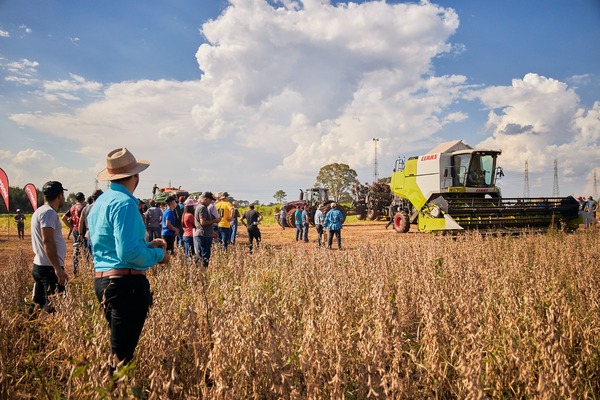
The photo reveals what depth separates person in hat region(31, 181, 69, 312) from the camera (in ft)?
12.1

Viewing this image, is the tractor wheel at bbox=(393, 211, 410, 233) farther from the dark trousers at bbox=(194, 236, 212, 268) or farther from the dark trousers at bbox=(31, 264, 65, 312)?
the dark trousers at bbox=(31, 264, 65, 312)

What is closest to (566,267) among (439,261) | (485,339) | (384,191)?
(439,261)

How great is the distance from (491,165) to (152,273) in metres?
13.5

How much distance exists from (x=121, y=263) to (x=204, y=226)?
500 cm

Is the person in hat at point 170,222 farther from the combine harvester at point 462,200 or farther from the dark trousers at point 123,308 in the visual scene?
the combine harvester at point 462,200

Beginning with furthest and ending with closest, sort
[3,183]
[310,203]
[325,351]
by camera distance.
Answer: [310,203]
[3,183]
[325,351]

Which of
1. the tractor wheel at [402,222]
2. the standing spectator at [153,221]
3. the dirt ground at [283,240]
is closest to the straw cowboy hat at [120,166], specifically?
the standing spectator at [153,221]

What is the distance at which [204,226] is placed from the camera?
24.3ft

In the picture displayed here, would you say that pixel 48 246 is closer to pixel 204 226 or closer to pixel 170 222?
pixel 204 226

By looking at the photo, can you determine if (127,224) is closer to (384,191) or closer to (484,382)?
(484,382)

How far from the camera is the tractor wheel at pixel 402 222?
16656mm

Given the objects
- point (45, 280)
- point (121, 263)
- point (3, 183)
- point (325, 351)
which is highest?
point (3, 183)

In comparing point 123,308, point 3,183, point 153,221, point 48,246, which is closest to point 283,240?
point 153,221

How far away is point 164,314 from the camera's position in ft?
9.23
